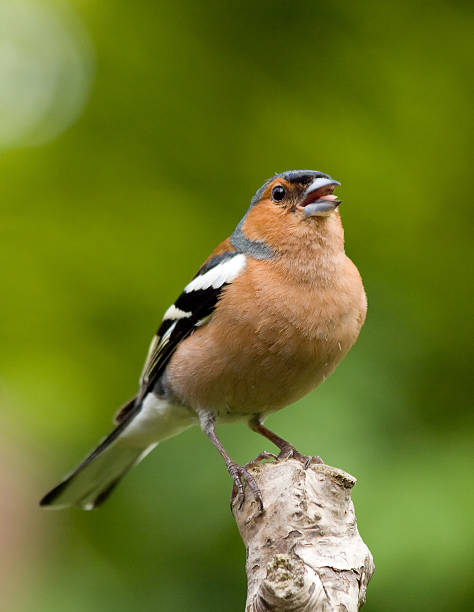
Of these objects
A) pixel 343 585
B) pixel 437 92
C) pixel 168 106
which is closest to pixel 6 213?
pixel 168 106

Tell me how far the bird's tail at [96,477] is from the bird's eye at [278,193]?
4.62ft

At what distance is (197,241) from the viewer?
154 inches

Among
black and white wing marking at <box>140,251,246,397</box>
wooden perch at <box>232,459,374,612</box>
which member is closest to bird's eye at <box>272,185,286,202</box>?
black and white wing marking at <box>140,251,246,397</box>

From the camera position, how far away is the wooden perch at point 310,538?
78.8 inches

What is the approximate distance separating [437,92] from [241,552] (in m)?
2.51

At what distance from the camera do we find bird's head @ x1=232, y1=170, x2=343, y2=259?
125 inches

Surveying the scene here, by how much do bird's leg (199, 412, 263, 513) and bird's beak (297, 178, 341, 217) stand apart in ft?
3.43

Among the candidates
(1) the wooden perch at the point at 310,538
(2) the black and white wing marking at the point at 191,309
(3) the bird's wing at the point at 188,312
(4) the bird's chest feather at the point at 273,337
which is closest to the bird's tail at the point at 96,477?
(3) the bird's wing at the point at 188,312

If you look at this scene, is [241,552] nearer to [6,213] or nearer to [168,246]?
[168,246]

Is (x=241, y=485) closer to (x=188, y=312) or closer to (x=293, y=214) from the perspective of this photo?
(x=188, y=312)

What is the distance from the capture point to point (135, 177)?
410cm

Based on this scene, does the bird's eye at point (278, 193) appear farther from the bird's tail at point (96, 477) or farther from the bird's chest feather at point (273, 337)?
the bird's tail at point (96, 477)

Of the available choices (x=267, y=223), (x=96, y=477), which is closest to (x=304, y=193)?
(x=267, y=223)

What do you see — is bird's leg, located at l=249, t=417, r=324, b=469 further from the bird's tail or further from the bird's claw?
the bird's tail
